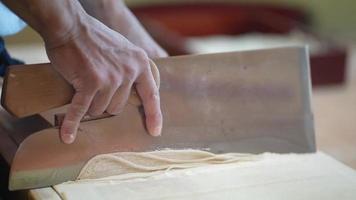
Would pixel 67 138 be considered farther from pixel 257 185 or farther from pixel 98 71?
pixel 257 185

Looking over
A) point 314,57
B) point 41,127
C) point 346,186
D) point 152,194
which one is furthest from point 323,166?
point 314,57

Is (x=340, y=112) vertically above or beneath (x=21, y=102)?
beneath

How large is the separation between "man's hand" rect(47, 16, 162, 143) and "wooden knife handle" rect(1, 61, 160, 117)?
0.6 inches

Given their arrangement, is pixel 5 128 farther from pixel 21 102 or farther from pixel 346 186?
pixel 346 186

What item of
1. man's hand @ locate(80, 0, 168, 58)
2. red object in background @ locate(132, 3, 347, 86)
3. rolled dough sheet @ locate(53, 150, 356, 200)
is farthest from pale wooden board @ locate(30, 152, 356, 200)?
red object in background @ locate(132, 3, 347, 86)

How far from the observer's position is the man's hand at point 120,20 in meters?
0.99

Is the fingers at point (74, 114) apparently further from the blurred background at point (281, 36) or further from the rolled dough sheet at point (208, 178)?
the blurred background at point (281, 36)

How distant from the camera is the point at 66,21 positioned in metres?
0.71

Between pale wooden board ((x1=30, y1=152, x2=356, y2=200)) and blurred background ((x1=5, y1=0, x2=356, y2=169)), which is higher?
pale wooden board ((x1=30, y1=152, x2=356, y2=200))

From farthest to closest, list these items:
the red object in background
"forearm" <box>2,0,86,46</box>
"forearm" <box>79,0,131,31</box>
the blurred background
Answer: the red object in background < the blurred background < "forearm" <box>79,0,131,31</box> < "forearm" <box>2,0,86,46</box>

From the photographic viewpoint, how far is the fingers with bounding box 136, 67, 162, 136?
77 centimetres

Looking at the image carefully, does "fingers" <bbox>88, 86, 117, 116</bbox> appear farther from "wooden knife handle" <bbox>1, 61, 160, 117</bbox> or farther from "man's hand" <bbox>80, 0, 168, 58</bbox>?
"man's hand" <bbox>80, 0, 168, 58</bbox>

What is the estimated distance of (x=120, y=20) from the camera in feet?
3.35

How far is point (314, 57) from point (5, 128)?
125 cm
